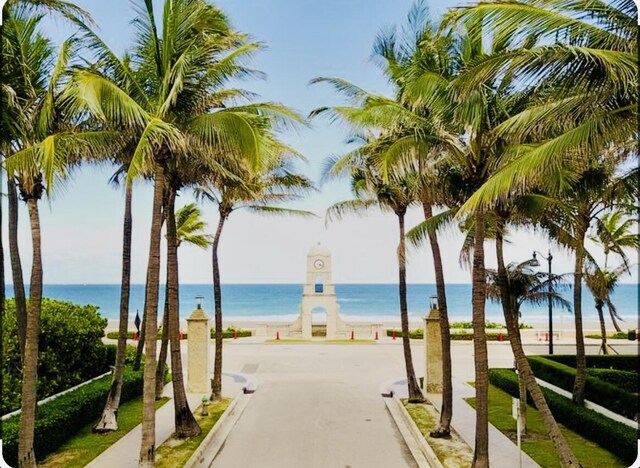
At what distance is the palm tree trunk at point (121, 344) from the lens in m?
12.7

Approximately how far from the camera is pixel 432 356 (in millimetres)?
17234

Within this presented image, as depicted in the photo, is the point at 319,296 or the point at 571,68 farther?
the point at 319,296

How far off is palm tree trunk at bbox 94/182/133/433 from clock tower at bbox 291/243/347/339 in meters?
22.1

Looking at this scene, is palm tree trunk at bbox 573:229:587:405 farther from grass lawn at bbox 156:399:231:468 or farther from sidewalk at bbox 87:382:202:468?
sidewalk at bbox 87:382:202:468

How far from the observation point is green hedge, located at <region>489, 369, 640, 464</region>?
1041 cm

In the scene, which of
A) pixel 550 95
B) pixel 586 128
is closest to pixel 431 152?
pixel 550 95

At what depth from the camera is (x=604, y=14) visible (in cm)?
648

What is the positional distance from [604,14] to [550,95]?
6.22 ft

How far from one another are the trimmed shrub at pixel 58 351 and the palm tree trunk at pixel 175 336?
3.73m

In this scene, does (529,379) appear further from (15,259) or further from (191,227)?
(191,227)

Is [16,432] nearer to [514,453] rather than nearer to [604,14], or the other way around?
Result: [514,453]

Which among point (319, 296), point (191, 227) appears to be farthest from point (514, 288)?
point (319, 296)

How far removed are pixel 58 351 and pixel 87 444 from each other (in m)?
3.66

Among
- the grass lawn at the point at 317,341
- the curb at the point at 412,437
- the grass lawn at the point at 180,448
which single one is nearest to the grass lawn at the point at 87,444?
the grass lawn at the point at 180,448
